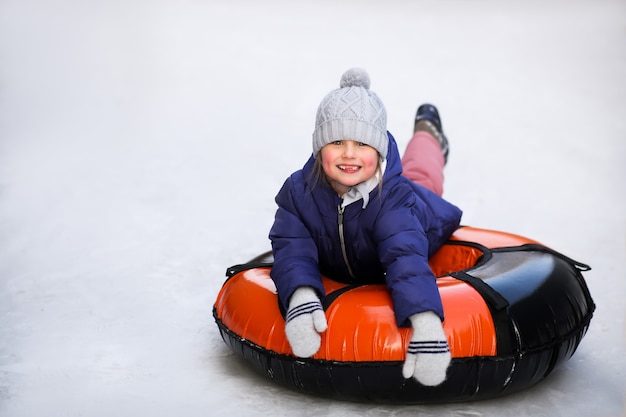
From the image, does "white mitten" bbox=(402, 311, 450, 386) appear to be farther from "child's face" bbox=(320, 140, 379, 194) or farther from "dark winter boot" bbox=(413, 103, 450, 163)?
"dark winter boot" bbox=(413, 103, 450, 163)

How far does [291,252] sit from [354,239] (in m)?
0.18

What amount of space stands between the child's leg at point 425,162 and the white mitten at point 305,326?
3.86 feet

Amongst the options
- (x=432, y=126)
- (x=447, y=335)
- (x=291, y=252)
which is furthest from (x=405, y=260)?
(x=432, y=126)

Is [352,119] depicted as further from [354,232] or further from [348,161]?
[354,232]

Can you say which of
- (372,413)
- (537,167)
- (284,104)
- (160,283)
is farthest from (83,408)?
(284,104)

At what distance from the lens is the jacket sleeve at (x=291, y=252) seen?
6.86 feet

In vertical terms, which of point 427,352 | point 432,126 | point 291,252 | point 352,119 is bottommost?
point 427,352

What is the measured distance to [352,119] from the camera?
2.10 m

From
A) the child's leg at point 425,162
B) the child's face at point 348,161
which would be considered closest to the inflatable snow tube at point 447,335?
the child's face at point 348,161

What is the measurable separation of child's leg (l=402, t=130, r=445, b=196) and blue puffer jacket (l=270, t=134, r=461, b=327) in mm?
805

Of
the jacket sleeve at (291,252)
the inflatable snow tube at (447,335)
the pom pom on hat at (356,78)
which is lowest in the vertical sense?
the inflatable snow tube at (447,335)

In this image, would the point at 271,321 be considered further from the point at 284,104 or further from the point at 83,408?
the point at 284,104

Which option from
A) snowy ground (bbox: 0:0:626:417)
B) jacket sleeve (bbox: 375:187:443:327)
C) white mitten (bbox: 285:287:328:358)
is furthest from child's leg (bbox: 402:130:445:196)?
white mitten (bbox: 285:287:328:358)

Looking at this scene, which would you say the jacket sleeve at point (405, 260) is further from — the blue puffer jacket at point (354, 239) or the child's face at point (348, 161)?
the child's face at point (348, 161)
